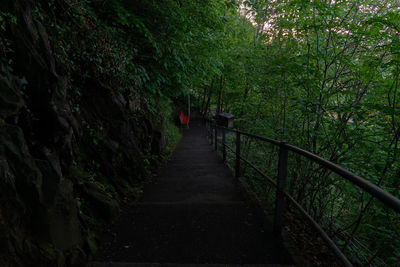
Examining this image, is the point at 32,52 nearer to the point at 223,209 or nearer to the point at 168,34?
the point at 223,209

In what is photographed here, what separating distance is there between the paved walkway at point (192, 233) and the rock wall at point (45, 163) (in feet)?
1.09

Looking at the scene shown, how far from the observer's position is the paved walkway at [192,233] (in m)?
2.02

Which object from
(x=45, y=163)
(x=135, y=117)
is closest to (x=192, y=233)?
Result: (x=45, y=163)

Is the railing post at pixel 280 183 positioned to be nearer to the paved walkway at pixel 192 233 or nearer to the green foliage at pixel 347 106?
the paved walkway at pixel 192 233

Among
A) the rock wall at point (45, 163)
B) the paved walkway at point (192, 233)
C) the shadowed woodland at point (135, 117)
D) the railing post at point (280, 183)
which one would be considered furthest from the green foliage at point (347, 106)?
the rock wall at point (45, 163)

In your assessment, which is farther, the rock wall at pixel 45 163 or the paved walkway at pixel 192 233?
the paved walkway at pixel 192 233

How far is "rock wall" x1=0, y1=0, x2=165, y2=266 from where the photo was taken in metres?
1.47

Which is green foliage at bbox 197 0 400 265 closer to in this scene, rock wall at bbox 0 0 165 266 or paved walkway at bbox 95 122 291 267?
paved walkway at bbox 95 122 291 267

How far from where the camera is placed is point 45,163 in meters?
1.82

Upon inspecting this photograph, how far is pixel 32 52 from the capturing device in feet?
6.64

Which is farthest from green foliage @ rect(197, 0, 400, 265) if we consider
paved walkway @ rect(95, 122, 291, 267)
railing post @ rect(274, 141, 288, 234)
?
paved walkway @ rect(95, 122, 291, 267)

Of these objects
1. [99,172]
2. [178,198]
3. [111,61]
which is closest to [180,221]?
[178,198]

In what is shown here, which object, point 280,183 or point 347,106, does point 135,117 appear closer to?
point 280,183

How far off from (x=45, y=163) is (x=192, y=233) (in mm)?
1684
